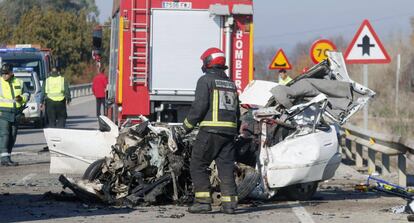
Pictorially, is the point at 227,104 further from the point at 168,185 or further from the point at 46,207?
the point at 46,207

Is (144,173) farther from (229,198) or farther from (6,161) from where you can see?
(6,161)

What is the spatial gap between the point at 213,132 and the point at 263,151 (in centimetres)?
88

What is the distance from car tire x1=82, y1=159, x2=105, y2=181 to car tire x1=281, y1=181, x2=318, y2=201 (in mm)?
2264

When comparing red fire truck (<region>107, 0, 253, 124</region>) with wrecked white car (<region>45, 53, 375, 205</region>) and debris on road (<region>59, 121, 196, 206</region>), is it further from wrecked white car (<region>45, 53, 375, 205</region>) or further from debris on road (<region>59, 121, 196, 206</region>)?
debris on road (<region>59, 121, 196, 206</region>)

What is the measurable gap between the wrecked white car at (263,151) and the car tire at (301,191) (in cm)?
1

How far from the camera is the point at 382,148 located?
49.9ft

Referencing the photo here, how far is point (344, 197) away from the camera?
40.2ft

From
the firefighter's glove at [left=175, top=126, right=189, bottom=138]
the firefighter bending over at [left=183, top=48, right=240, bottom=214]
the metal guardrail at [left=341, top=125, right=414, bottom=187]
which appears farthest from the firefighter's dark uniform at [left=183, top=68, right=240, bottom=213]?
the metal guardrail at [left=341, top=125, right=414, bottom=187]

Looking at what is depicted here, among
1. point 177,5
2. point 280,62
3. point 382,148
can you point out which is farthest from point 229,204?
point 280,62

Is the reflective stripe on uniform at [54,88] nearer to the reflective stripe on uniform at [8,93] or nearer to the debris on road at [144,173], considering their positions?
the reflective stripe on uniform at [8,93]

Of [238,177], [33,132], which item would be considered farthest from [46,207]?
[33,132]

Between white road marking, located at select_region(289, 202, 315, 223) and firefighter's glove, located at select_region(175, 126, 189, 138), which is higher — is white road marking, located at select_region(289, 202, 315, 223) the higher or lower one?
the lower one

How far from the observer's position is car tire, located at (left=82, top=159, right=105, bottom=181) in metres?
11.5

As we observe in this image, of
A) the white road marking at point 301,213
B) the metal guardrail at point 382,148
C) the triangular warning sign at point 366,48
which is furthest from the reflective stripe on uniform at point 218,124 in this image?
the triangular warning sign at point 366,48
